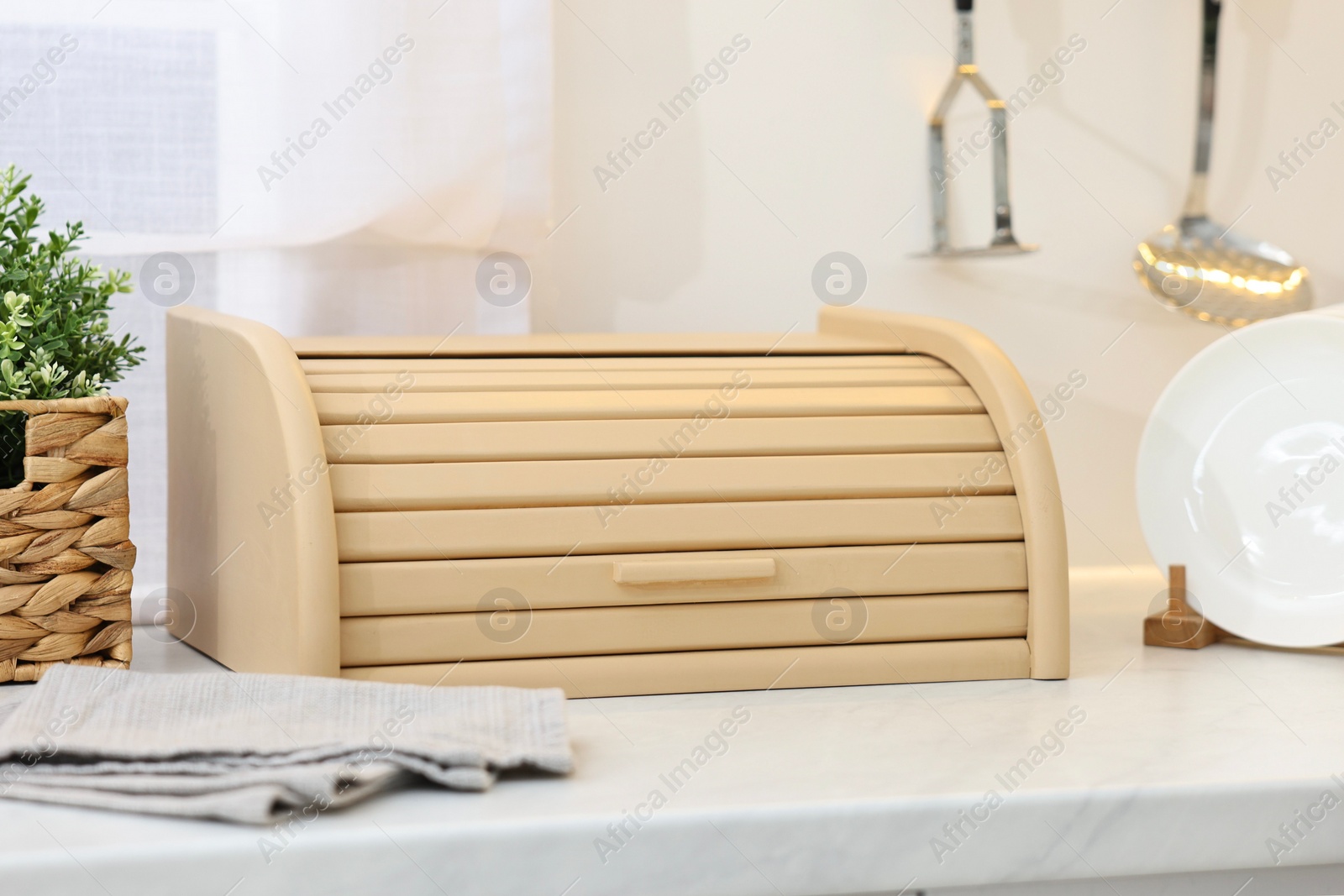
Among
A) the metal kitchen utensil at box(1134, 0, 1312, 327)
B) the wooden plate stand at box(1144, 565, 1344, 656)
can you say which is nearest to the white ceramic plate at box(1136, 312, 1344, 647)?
the wooden plate stand at box(1144, 565, 1344, 656)

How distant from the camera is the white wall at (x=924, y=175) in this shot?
3.94 feet

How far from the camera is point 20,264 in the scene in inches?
33.4

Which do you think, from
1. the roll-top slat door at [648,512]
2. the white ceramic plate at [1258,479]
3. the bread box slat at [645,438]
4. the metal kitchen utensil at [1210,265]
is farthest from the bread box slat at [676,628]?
the metal kitchen utensil at [1210,265]

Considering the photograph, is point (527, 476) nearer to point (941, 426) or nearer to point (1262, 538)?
point (941, 426)

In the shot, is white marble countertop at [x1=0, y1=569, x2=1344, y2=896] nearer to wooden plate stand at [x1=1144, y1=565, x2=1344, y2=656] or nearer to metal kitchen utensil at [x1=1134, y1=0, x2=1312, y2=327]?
wooden plate stand at [x1=1144, y1=565, x2=1344, y2=656]

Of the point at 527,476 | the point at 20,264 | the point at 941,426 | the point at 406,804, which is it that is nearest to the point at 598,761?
the point at 406,804

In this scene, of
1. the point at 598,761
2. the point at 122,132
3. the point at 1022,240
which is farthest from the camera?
the point at 1022,240

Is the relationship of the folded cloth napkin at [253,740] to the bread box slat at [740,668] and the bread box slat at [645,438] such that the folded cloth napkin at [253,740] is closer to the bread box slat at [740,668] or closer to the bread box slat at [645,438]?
the bread box slat at [740,668]

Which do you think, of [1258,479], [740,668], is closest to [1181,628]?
[1258,479]

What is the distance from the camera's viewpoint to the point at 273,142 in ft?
3.49

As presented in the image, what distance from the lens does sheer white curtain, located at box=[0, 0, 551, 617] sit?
3.45 ft

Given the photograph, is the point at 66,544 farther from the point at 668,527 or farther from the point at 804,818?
the point at 804,818

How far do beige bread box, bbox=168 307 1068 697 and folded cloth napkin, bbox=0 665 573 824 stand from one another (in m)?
0.07

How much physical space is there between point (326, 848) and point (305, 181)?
2.22 feet
